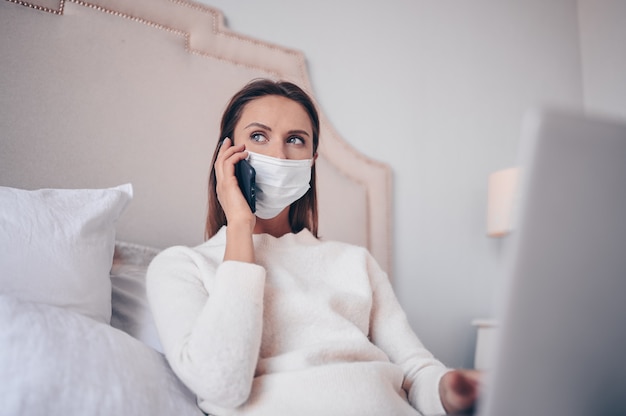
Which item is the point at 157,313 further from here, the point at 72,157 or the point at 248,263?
the point at 72,157

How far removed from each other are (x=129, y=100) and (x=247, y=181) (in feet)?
2.01

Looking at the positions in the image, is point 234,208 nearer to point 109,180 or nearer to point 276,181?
point 276,181

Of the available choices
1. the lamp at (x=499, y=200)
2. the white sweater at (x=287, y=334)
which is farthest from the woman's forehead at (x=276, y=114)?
the lamp at (x=499, y=200)

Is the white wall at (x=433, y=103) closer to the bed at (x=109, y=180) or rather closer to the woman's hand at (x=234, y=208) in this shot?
the bed at (x=109, y=180)

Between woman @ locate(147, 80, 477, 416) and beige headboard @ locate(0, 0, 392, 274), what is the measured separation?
284mm

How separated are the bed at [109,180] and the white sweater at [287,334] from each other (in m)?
0.08

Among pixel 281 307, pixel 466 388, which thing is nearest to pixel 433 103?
pixel 281 307

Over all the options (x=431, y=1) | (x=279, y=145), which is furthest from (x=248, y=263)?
(x=431, y=1)

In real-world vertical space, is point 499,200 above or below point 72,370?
above

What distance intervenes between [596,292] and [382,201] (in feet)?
4.75

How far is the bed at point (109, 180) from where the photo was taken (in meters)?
0.68

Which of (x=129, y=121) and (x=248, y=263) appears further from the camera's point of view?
(x=129, y=121)

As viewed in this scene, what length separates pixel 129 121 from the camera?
1.40m

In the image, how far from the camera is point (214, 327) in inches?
28.6
